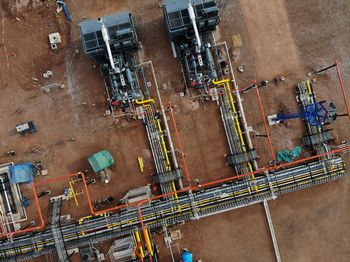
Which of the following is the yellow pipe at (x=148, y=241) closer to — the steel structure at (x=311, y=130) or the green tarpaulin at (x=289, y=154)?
the green tarpaulin at (x=289, y=154)

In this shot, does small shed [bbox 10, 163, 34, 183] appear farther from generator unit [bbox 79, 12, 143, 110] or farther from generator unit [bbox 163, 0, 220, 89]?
generator unit [bbox 163, 0, 220, 89]

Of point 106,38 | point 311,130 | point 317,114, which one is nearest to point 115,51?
point 106,38

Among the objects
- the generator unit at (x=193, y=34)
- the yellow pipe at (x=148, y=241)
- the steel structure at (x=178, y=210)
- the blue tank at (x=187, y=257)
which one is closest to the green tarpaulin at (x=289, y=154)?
the steel structure at (x=178, y=210)

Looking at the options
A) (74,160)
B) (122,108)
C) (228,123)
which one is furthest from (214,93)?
(74,160)

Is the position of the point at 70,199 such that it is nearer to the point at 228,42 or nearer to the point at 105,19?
the point at 105,19

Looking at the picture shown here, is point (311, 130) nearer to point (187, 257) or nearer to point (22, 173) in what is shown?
point (187, 257)

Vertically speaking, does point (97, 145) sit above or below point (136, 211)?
above

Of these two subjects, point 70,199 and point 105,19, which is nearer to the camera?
point 105,19
